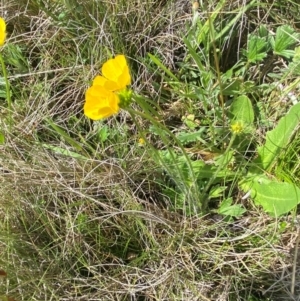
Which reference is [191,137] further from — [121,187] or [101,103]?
[101,103]

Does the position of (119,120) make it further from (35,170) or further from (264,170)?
(264,170)

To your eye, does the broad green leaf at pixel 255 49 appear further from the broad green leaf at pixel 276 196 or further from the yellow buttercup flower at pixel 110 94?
the yellow buttercup flower at pixel 110 94

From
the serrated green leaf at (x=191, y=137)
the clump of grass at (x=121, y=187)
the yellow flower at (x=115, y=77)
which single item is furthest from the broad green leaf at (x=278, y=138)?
the yellow flower at (x=115, y=77)

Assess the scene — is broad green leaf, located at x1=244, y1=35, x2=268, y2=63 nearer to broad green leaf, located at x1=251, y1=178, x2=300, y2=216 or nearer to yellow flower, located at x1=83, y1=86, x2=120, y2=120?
broad green leaf, located at x1=251, y1=178, x2=300, y2=216

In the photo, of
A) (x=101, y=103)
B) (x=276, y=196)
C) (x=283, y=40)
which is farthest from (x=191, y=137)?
(x=101, y=103)

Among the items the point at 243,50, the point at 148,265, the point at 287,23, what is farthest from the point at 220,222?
the point at 287,23

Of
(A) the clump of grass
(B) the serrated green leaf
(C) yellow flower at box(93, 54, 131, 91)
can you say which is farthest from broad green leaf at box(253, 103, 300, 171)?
(C) yellow flower at box(93, 54, 131, 91)
